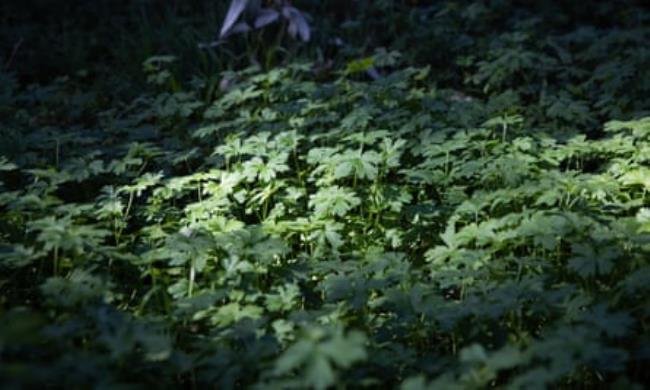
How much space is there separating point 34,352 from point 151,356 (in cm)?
42

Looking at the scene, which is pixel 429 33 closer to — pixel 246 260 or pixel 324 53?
pixel 324 53

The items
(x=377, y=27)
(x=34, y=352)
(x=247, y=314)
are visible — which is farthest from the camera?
(x=377, y=27)

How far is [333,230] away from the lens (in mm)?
2658

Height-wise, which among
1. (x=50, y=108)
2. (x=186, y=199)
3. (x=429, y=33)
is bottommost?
(x=186, y=199)

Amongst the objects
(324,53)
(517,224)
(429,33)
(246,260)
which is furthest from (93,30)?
(517,224)

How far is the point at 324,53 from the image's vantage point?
5211 mm

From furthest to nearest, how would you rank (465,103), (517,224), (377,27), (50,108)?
(377,27) → (50,108) → (465,103) → (517,224)

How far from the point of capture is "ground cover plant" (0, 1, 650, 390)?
1837mm

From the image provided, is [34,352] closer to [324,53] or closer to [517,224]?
[517,224]

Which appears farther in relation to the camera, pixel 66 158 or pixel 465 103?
pixel 465 103

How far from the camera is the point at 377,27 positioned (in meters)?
5.56

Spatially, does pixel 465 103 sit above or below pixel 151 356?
above

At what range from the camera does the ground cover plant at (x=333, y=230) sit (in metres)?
1.84

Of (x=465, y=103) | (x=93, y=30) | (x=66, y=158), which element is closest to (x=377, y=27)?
(x=465, y=103)
